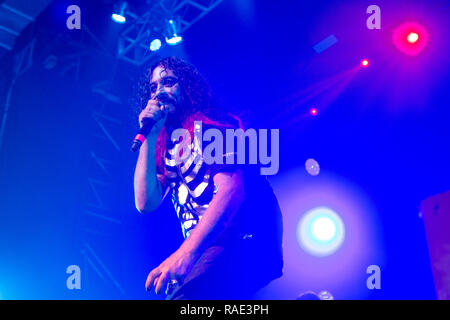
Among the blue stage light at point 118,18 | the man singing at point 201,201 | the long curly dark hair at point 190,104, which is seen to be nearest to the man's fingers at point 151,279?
the man singing at point 201,201

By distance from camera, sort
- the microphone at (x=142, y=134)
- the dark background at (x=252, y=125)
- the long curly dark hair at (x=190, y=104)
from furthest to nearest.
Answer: the dark background at (x=252, y=125)
the long curly dark hair at (x=190, y=104)
the microphone at (x=142, y=134)

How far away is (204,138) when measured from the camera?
2.93 meters

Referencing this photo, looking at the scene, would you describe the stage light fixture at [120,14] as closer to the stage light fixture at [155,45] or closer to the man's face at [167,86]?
the stage light fixture at [155,45]

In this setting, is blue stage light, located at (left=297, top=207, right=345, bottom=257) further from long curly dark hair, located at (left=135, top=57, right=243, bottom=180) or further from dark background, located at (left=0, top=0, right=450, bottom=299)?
long curly dark hair, located at (left=135, top=57, right=243, bottom=180)

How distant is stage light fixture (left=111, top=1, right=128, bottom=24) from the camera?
5.18 metres

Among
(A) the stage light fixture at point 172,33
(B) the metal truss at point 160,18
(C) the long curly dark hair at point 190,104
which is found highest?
(B) the metal truss at point 160,18

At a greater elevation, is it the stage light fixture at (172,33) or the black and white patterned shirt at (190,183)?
the stage light fixture at (172,33)

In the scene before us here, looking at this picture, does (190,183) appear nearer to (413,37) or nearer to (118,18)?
(413,37)

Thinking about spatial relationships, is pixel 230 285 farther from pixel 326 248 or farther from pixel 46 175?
pixel 46 175

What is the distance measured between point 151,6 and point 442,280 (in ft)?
13.2

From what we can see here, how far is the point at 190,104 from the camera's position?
3135mm

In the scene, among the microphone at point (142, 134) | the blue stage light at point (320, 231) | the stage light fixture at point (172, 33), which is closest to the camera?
the microphone at point (142, 134)

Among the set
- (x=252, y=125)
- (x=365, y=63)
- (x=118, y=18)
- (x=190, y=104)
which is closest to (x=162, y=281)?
(x=190, y=104)

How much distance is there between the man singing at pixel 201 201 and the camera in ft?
7.84
